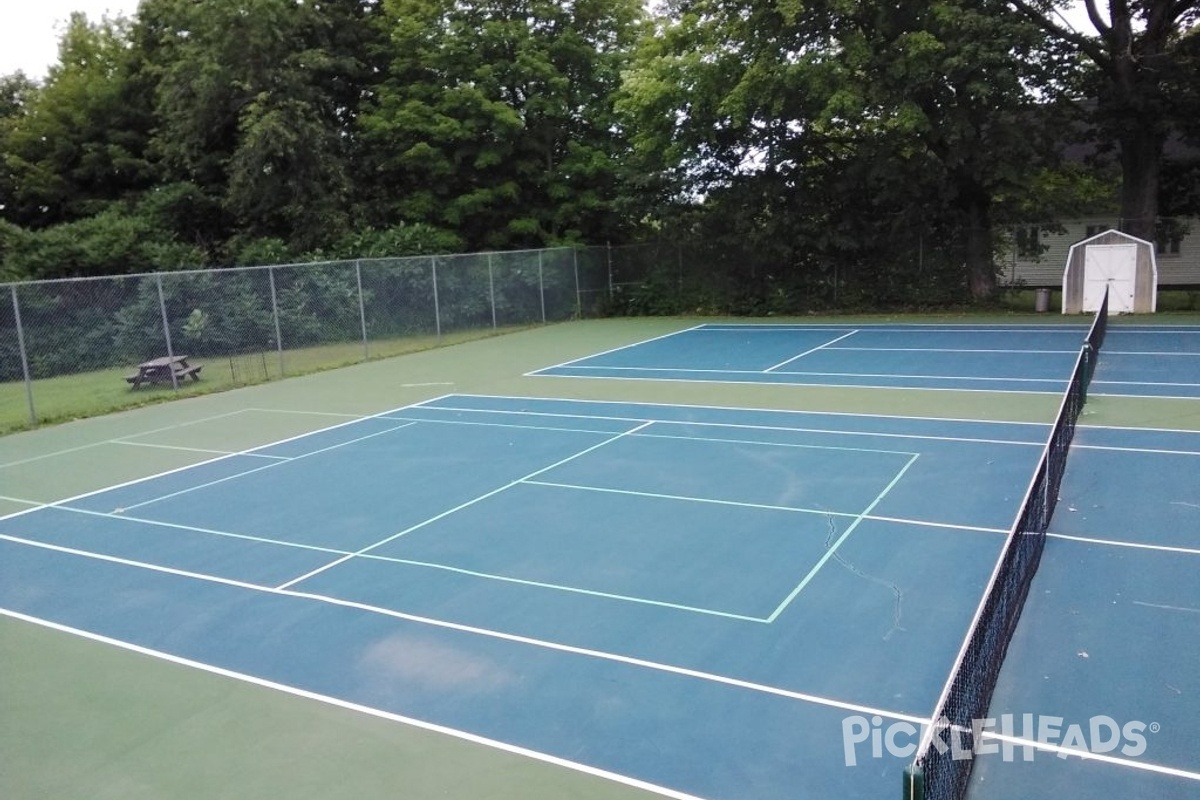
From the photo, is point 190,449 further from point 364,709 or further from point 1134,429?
point 1134,429

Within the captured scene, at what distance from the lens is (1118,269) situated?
23.2m

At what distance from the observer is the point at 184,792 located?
15.7 ft

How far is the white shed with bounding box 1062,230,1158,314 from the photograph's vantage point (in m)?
22.9

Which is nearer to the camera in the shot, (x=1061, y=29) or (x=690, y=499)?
(x=690, y=499)

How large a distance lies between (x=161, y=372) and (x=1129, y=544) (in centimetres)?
1679

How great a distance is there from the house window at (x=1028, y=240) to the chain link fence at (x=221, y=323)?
14.9 metres

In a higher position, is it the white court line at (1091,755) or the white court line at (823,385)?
the white court line at (823,385)

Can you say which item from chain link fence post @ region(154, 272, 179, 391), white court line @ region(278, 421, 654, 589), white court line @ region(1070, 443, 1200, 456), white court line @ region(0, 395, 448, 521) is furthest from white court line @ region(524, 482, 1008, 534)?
chain link fence post @ region(154, 272, 179, 391)

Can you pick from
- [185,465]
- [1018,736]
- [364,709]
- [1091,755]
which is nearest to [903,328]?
[185,465]

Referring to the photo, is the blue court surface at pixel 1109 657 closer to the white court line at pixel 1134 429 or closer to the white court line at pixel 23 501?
the white court line at pixel 1134 429

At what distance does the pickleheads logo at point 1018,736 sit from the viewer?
4.80 m

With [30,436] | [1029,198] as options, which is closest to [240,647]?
[30,436]

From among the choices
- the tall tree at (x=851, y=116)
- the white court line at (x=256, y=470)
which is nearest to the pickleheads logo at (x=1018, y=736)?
the white court line at (x=256, y=470)

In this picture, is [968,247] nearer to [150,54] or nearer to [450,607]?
[450,607]
